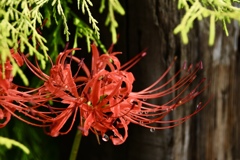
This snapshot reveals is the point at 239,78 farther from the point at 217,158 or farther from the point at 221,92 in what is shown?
the point at 217,158

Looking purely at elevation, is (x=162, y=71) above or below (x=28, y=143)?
above

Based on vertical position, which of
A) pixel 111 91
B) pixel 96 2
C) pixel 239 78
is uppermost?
pixel 96 2

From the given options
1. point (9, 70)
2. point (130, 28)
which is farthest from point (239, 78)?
point (9, 70)

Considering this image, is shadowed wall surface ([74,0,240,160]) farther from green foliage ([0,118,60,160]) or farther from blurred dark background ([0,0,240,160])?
green foliage ([0,118,60,160])

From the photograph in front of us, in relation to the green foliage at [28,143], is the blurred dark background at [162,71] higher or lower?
higher

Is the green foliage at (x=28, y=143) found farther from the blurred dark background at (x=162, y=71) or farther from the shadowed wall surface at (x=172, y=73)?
the shadowed wall surface at (x=172, y=73)

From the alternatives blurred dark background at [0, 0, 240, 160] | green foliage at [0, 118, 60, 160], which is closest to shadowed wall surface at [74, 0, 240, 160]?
blurred dark background at [0, 0, 240, 160]

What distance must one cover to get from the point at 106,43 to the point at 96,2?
0.15 m

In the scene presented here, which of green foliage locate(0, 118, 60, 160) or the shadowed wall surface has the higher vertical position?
the shadowed wall surface

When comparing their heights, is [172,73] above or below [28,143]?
above

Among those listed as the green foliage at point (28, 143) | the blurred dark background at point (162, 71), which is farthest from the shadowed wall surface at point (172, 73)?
the green foliage at point (28, 143)

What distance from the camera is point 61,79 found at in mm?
1235

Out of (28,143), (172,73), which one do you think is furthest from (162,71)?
(28,143)

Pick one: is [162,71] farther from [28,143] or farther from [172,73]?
[28,143]
